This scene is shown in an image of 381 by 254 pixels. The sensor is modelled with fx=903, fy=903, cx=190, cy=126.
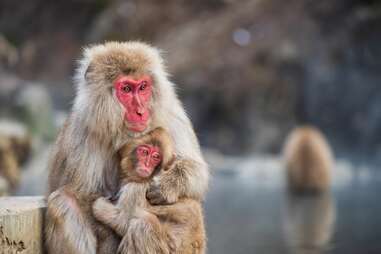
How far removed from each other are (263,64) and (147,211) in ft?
44.6

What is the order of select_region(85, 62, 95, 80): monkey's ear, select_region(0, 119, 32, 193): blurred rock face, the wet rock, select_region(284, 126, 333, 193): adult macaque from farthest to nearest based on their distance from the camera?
the wet rock, select_region(284, 126, 333, 193): adult macaque, select_region(0, 119, 32, 193): blurred rock face, select_region(85, 62, 95, 80): monkey's ear

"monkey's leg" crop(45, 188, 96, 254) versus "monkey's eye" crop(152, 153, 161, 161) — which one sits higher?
"monkey's eye" crop(152, 153, 161, 161)

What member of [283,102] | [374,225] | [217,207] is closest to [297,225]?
[374,225]

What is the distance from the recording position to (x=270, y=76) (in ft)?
57.1

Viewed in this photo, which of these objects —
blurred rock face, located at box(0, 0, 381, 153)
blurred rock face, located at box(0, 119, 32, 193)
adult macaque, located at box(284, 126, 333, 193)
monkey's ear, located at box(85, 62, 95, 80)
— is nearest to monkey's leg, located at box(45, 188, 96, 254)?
monkey's ear, located at box(85, 62, 95, 80)

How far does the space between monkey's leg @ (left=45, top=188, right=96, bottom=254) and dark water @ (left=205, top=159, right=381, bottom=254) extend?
3.58 m

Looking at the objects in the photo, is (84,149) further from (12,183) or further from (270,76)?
(270,76)

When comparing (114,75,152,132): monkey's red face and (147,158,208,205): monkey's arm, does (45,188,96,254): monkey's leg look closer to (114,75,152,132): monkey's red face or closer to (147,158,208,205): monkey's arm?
(147,158,208,205): monkey's arm

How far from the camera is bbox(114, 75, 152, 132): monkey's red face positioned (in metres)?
4.14

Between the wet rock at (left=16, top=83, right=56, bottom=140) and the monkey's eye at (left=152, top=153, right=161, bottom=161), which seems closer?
the monkey's eye at (left=152, top=153, right=161, bottom=161)

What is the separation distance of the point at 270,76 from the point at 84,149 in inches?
528

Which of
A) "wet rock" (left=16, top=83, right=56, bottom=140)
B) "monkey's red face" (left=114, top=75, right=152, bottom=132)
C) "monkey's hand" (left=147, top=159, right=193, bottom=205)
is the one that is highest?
"wet rock" (left=16, top=83, right=56, bottom=140)

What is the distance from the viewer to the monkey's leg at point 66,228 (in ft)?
13.4

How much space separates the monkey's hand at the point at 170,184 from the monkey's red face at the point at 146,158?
0.21ft
